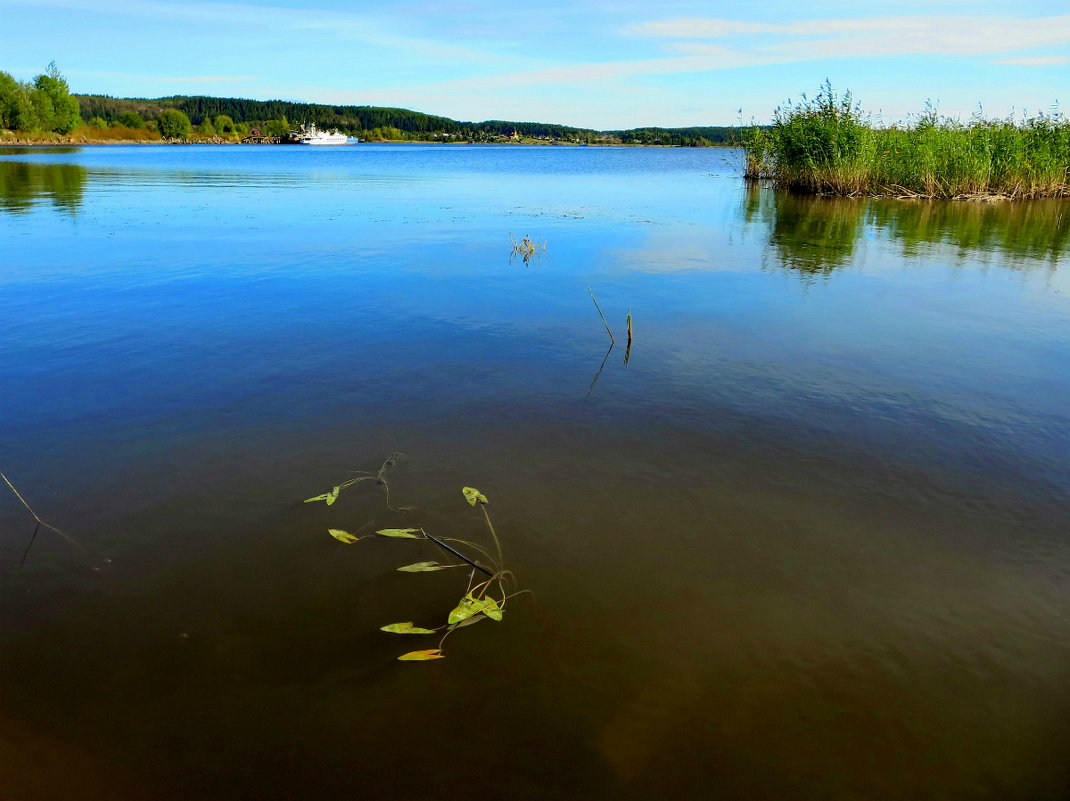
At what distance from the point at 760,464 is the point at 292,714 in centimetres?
389

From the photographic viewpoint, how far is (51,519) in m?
4.60

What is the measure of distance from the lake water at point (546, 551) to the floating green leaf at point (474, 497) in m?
0.11

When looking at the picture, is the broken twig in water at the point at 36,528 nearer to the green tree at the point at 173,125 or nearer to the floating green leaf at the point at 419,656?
the floating green leaf at the point at 419,656

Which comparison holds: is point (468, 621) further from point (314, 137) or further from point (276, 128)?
point (276, 128)

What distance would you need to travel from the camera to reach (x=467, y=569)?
4.22m

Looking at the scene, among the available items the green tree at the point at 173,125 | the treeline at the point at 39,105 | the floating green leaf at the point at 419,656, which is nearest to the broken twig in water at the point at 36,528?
the floating green leaf at the point at 419,656

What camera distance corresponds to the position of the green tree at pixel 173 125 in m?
147

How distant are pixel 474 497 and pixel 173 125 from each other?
174 meters

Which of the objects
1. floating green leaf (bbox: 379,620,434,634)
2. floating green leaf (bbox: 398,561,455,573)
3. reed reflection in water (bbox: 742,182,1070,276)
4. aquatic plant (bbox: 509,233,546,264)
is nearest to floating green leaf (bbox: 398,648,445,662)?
floating green leaf (bbox: 379,620,434,634)

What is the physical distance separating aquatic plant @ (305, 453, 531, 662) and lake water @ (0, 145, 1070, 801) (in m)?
0.07

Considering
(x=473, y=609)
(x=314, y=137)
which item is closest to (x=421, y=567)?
(x=473, y=609)

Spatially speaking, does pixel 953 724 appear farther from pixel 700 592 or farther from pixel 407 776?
pixel 407 776

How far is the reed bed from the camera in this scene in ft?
84.4

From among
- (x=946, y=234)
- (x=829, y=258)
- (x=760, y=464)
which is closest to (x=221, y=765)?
(x=760, y=464)
